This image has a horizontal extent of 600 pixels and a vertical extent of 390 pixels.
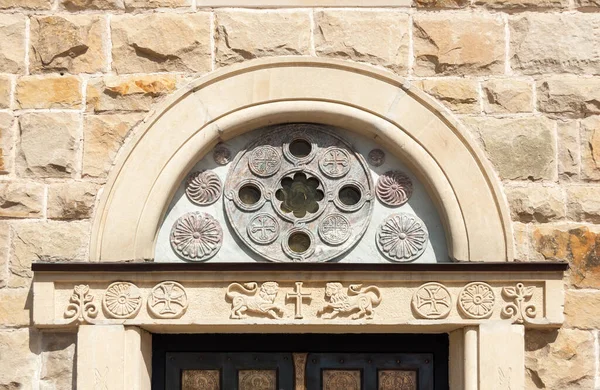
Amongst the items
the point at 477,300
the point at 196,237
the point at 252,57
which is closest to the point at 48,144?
the point at 196,237

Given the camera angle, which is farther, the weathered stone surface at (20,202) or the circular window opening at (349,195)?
the circular window opening at (349,195)

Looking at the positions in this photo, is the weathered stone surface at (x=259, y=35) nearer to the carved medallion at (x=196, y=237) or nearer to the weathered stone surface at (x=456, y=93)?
the weathered stone surface at (x=456, y=93)

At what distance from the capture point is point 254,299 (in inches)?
295

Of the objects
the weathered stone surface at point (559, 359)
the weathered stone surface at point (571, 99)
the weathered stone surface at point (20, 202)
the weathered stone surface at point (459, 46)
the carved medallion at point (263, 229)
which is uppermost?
the weathered stone surface at point (459, 46)

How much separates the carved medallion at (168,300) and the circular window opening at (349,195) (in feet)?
3.54

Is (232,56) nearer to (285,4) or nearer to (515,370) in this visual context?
(285,4)

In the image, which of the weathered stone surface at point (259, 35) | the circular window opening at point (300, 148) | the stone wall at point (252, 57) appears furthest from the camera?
the circular window opening at point (300, 148)

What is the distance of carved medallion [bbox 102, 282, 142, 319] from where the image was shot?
7457 millimetres

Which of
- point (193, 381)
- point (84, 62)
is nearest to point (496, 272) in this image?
point (193, 381)

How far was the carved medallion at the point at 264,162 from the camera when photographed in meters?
7.80

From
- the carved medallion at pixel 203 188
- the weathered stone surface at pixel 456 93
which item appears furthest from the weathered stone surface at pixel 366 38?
the carved medallion at pixel 203 188

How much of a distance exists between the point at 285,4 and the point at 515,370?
2464 millimetres

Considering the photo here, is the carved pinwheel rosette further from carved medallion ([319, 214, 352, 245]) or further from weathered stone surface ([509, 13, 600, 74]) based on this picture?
weathered stone surface ([509, 13, 600, 74])

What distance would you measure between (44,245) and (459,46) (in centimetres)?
262
